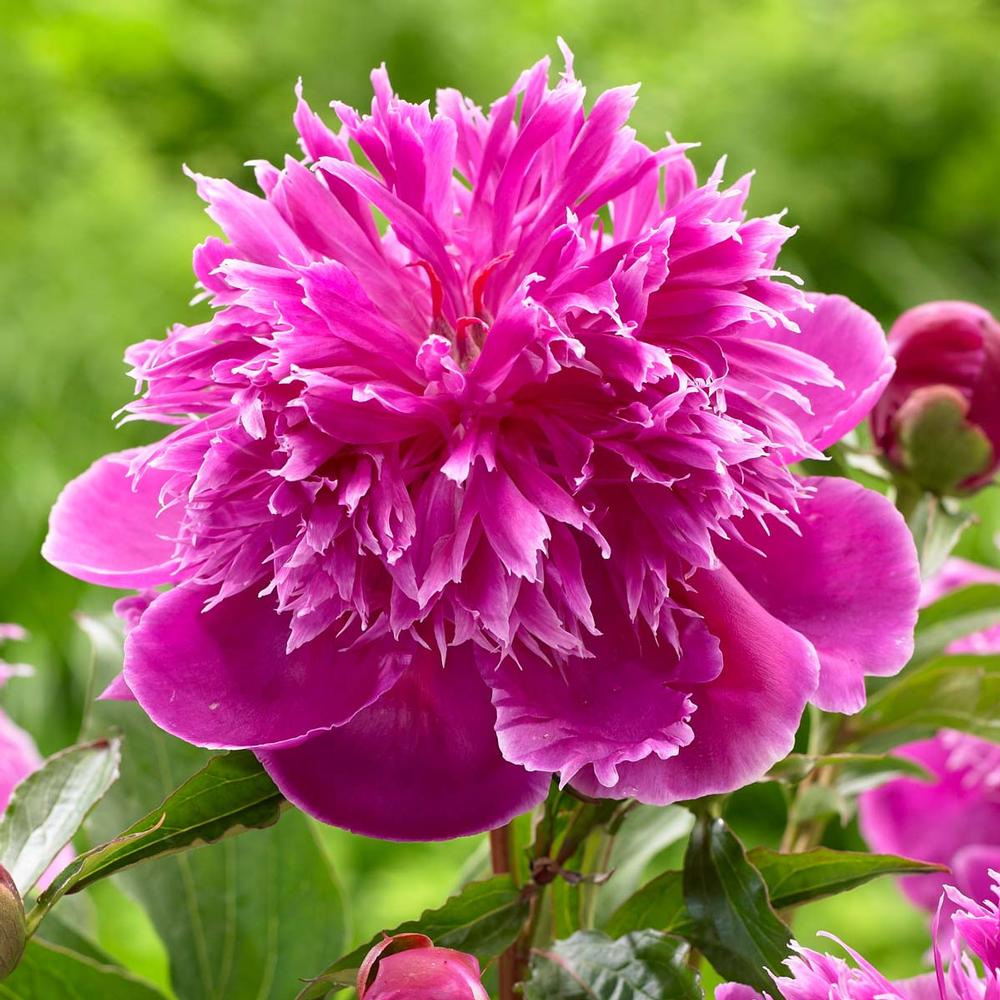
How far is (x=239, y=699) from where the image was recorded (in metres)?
0.27

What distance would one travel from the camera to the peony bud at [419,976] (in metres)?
0.24

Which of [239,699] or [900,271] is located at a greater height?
[239,699]

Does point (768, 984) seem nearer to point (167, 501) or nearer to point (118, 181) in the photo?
point (167, 501)

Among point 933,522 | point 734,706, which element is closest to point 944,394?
point 933,522

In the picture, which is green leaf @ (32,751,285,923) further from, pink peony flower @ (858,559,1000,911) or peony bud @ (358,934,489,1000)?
pink peony flower @ (858,559,1000,911)

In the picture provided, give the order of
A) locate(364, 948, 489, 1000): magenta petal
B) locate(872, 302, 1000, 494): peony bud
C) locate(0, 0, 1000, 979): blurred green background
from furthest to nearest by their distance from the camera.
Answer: locate(0, 0, 1000, 979): blurred green background < locate(872, 302, 1000, 494): peony bud < locate(364, 948, 489, 1000): magenta petal

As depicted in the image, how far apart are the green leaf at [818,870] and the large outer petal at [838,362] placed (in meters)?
0.09

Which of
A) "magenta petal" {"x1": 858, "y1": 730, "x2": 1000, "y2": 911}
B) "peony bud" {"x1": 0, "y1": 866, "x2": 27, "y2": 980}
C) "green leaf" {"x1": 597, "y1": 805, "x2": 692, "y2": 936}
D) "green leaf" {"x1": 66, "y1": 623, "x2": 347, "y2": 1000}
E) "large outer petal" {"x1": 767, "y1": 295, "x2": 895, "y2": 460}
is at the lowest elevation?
"magenta petal" {"x1": 858, "y1": 730, "x2": 1000, "y2": 911}

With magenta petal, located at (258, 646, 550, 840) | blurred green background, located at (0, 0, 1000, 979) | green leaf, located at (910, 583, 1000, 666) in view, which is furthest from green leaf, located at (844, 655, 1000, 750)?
blurred green background, located at (0, 0, 1000, 979)

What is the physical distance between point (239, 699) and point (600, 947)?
0.09m

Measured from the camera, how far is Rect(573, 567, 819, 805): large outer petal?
0.83 feet

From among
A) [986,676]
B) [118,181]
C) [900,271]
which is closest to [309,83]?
[118,181]

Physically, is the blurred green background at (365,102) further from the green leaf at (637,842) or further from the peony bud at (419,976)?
the peony bud at (419,976)

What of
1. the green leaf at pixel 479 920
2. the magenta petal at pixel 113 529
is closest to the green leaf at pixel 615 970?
the green leaf at pixel 479 920
